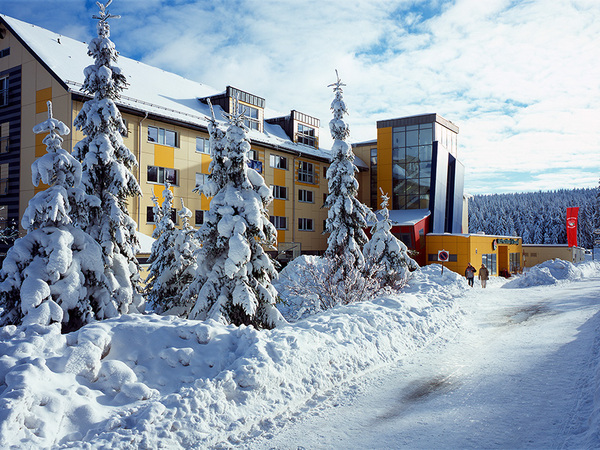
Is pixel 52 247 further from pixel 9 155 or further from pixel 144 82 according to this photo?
pixel 144 82

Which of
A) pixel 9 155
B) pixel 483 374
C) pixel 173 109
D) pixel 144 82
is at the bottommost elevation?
pixel 483 374

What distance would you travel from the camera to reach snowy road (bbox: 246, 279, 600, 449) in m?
5.69

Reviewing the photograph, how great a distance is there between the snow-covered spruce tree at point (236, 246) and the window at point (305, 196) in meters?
25.2

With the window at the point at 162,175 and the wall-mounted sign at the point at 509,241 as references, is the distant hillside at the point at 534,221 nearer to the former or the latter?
the wall-mounted sign at the point at 509,241

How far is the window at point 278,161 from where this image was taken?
34.8 m

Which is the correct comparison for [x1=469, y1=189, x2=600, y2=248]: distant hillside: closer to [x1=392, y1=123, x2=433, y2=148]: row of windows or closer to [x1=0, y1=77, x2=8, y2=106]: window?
[x1=392, y1=123, x2=433, y2=148]: row of windows

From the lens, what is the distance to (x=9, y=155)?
26062 mm

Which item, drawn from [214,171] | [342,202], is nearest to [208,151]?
[342,202]

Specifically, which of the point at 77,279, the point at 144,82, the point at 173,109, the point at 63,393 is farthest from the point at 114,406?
the point at 144,82

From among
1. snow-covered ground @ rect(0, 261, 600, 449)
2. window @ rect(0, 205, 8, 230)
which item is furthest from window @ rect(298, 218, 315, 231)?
snow-covered ground @ rect(0, 261, 600, 449)

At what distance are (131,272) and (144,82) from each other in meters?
21.9

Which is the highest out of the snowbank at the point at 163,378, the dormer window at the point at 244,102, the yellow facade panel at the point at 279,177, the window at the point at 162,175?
the dormer window at the point at 244,102

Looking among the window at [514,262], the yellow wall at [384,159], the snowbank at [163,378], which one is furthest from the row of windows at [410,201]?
the snowbank at [163,378]

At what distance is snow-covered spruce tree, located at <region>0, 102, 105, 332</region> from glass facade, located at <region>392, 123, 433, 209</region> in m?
34.1
